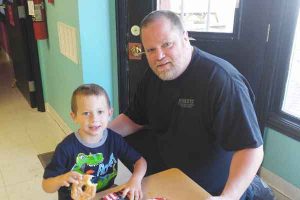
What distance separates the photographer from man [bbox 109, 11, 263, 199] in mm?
1196

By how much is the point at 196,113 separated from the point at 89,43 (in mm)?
1226

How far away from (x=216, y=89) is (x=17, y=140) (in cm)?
222

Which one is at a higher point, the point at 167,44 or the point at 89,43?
the point at 167,44

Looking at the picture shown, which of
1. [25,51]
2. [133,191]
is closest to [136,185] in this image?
[133,191]

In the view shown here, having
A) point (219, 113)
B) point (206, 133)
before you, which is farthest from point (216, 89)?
point (206, 133)

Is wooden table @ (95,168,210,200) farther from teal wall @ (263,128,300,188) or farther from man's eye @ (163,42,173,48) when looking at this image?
teal wall @ (263,128,300,188)

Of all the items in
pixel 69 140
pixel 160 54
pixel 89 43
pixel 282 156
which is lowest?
pixel 282 156

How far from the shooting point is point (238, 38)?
198cm

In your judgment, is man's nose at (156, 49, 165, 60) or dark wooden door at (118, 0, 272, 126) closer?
man's nose at (156, 49, 165, 60)

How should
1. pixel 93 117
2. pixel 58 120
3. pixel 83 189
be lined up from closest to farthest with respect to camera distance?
1. pixel 83 189
2. pixel 93 117
3. pixel 58 120

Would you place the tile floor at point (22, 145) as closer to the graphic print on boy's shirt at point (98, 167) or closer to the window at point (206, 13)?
the graphic print on boy's shirt at point (98, 167)

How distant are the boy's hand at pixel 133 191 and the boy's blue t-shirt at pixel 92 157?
168mm

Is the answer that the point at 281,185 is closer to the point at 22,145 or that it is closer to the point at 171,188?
the point at 171,188

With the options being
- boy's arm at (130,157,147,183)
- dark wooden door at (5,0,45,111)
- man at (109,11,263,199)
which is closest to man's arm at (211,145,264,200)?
man at (109,11,263,199)
